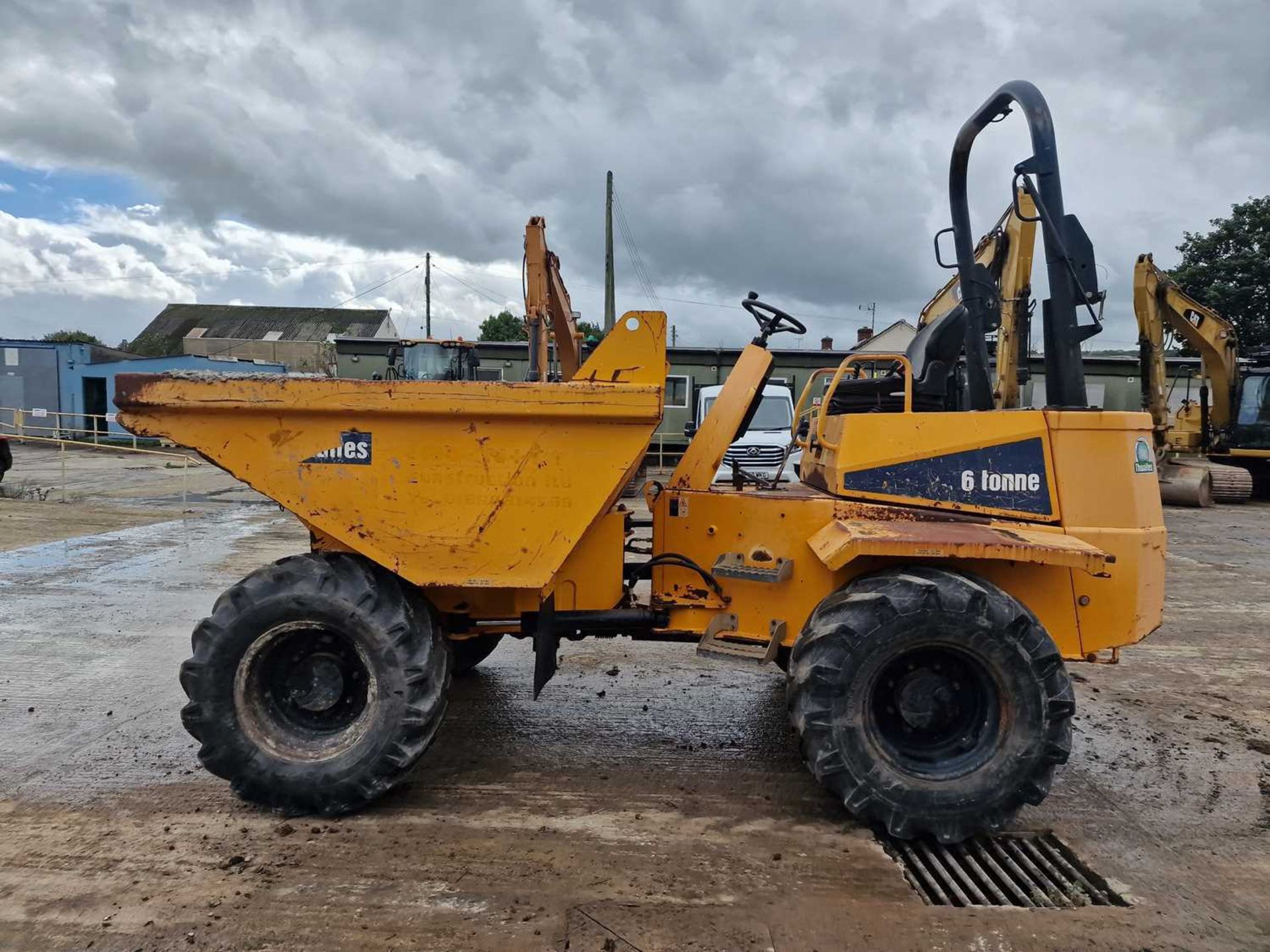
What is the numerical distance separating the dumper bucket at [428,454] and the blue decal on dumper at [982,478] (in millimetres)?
1208

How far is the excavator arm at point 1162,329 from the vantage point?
1462cm

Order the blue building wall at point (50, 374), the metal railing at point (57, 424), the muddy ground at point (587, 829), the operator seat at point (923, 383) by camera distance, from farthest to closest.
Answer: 1. the blue building wall at point (50, 374)
2. the metal railing at point (57, 424)
3. the operator seat at point (923, 383)
4. the muddy ground at point (587, 829)

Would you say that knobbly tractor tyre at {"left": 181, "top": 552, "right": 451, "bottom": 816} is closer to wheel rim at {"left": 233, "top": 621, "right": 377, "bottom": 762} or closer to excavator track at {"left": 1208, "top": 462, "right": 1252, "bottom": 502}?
wheel rim at {"left": 233, "top": 621, "right": 377, "bottom": 762}

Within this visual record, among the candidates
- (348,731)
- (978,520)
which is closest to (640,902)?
(348,731)

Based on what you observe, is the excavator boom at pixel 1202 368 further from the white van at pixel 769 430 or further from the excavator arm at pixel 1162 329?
the white van at pixel 769 430

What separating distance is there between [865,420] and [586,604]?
159 cm

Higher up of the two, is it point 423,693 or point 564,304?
point 564,304

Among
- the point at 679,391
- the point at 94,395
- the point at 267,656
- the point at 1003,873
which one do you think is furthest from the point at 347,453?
the point at 94,395

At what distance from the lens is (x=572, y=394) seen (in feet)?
10.5

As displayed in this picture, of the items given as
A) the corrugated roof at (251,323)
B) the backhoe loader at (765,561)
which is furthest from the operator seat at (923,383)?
the corrugated roof at (251,323)

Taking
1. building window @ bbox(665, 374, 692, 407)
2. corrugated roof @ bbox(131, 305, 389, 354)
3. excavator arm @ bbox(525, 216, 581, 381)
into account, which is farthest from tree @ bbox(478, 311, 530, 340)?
excavator arm @ bbox(525, 216, 581, 381)

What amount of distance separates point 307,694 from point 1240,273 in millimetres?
34199

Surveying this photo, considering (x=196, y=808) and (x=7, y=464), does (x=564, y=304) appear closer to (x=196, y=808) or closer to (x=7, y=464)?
(x=196, y=808)

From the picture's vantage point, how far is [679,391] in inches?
851
